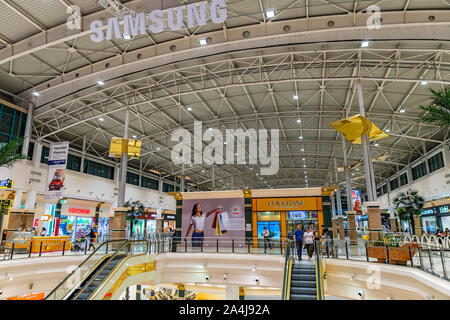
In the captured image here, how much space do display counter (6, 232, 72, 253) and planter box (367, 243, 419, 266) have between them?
1213 cm

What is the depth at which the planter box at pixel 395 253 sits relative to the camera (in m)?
8.27

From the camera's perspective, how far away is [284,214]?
55.8 ft

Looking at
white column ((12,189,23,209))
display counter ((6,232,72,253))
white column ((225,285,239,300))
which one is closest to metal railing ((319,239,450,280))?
white column ((225,285,239,300))

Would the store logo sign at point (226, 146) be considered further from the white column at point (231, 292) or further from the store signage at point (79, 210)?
the white column at point (231, 292)

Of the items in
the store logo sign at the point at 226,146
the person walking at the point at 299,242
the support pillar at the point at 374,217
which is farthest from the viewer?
the store logo sign at the point at 226,146

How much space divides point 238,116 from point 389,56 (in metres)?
10.4

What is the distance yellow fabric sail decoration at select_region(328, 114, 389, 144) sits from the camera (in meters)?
→ 13.1

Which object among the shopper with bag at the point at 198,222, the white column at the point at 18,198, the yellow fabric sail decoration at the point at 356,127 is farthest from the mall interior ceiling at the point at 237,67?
the shopper with bag at the point at 198,222

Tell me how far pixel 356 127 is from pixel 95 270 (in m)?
12.3

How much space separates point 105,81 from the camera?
15.8 meters

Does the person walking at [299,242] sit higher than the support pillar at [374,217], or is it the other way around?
the support pillar at [374,217]

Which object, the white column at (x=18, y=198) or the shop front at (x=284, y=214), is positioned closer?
the shop front at (x=284, y=214)

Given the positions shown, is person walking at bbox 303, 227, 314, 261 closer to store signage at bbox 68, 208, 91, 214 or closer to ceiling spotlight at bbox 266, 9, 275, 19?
ceiling spotlight at bbox 266, 9, 275, 19
